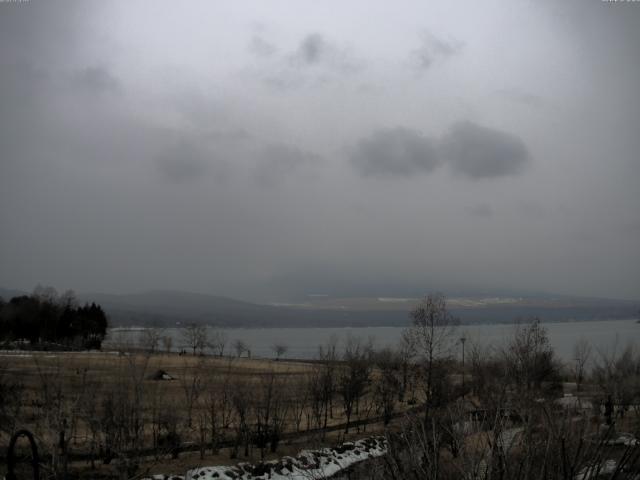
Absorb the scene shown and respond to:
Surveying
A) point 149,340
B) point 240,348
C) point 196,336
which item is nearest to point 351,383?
point 149,340

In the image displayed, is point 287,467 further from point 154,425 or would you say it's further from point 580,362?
point 580,362

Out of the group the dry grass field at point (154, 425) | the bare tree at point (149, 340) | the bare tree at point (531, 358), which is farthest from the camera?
the bare tree at point (149, 340)

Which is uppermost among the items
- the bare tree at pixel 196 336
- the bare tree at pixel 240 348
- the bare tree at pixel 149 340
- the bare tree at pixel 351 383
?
the bare tree at pixel 149 340

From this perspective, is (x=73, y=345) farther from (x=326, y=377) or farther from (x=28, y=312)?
(x=326, y=377)

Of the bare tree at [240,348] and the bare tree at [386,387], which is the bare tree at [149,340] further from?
the bare tree at [240,348]

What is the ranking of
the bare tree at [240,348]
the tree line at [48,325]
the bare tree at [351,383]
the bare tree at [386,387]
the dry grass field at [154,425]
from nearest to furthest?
the dry grass field at [154,425], the bare tree at [351,383], the bare tree at [386,387], the tree line at [48,325], the bare tree at [240,348]

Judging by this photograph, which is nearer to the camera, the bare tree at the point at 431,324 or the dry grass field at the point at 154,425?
the dry grass field at the point at 154,425

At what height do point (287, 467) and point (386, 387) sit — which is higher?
Answer: point (386, 387)

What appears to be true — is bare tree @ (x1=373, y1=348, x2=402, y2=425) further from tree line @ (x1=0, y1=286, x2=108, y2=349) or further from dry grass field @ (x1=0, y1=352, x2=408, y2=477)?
tree line @ (x1=0, y1=286, x2=108, y2=349)

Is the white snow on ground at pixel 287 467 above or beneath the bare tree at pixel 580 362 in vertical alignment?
beneath

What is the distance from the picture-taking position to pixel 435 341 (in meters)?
47.7

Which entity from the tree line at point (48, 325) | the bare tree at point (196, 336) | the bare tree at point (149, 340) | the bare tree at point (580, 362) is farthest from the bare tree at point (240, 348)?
the bare tree at point (580, 362)

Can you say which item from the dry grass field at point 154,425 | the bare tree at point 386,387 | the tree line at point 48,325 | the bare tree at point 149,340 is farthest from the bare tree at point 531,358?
the tree line at point 48,325

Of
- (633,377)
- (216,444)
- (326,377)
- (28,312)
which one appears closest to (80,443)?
(216,444)
